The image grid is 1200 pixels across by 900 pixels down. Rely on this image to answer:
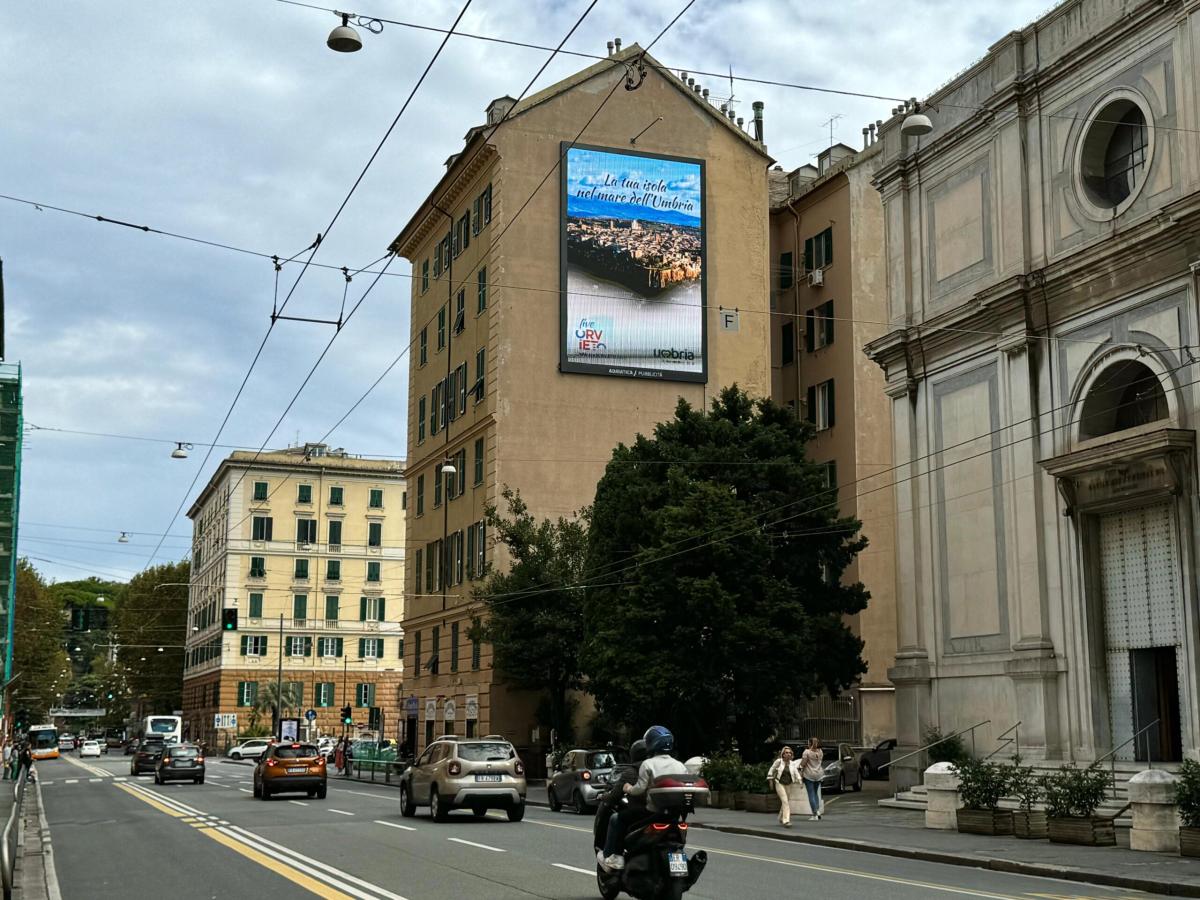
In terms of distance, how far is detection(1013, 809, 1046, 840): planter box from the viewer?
21594 millimetres

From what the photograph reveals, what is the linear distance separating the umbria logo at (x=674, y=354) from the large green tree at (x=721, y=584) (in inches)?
491

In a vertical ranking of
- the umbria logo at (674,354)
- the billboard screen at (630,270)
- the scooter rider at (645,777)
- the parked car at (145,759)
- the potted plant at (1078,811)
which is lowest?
the parked car at (145,759)

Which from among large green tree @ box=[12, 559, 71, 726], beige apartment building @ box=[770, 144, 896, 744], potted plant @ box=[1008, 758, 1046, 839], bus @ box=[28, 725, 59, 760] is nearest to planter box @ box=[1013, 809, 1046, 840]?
potted plant @ box=[1008, 758, 1046, 839]

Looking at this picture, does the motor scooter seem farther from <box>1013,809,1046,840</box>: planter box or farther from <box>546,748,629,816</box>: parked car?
<box>546,748,629,816</box>: parked car

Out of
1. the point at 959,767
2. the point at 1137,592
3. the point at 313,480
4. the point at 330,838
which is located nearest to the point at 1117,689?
the point at 1137,592

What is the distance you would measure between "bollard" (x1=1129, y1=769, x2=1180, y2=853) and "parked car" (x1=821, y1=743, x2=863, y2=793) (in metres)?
17.6

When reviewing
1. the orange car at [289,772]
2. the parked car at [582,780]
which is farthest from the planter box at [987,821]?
the orange car at [289,772]

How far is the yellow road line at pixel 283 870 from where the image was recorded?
13750 mm

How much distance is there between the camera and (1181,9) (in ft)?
81.1

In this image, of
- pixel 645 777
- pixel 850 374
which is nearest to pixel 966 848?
pixel 645 777

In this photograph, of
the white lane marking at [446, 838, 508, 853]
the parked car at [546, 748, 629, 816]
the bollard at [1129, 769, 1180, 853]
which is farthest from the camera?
the parked car at [546, 748, 629, 816]

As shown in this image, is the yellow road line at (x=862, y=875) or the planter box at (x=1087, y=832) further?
the planter box at (x=1087, y=832)

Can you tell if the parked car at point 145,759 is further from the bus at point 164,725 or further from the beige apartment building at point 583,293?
the bus at point 164,725

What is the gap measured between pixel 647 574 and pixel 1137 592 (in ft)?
40.6
